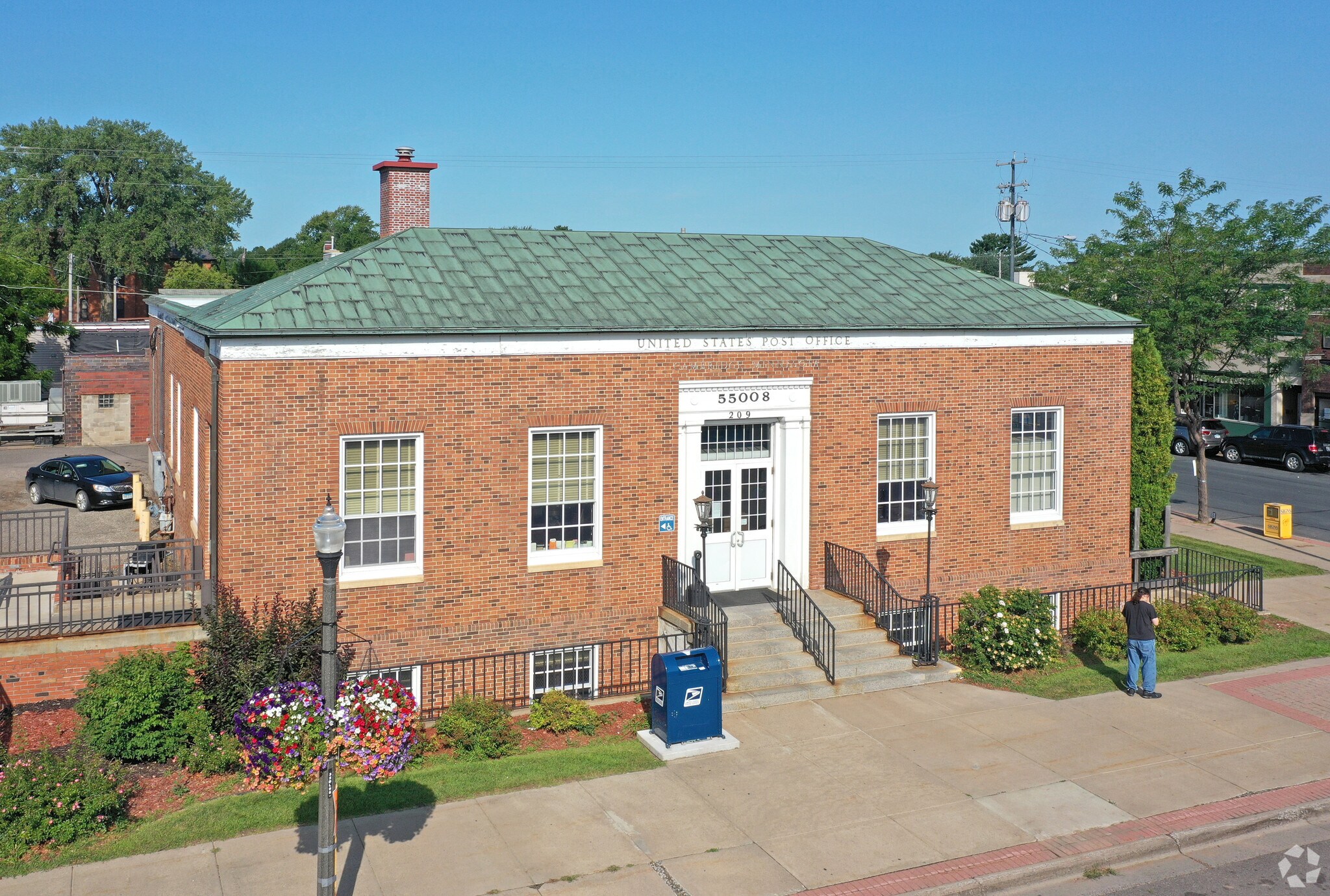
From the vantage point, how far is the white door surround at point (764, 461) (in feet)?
58.2

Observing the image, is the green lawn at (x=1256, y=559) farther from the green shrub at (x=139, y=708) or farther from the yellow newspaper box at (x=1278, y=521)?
the green shrub at (x=139, y=708)

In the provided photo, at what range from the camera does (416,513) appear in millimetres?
16109

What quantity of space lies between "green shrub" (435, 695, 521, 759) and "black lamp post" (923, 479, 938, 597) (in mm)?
7119

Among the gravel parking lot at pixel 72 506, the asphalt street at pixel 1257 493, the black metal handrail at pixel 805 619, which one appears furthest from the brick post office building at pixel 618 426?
the asphalt street at pixel 1257 493

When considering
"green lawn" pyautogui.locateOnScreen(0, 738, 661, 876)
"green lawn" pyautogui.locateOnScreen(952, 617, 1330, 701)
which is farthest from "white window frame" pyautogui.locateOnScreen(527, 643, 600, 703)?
"green lawn" pyautogui.locateOnScreen(952, 617, 1330, 701)

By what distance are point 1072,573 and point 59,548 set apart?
677 inches

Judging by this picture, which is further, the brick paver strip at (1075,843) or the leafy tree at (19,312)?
the leafy tree at (19,312)

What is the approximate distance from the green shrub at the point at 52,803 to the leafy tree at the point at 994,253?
106m

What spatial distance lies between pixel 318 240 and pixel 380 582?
110 meters

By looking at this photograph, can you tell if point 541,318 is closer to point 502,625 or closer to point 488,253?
point 488,253

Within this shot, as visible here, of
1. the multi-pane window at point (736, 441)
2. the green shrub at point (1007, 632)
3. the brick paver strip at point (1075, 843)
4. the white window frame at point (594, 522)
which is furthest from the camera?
the multi-pane window at point (736, 441)

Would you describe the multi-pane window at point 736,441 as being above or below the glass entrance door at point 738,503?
above

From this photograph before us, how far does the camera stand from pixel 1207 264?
2984 cm

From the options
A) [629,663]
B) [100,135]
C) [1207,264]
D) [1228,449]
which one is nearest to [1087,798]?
[629,663]
